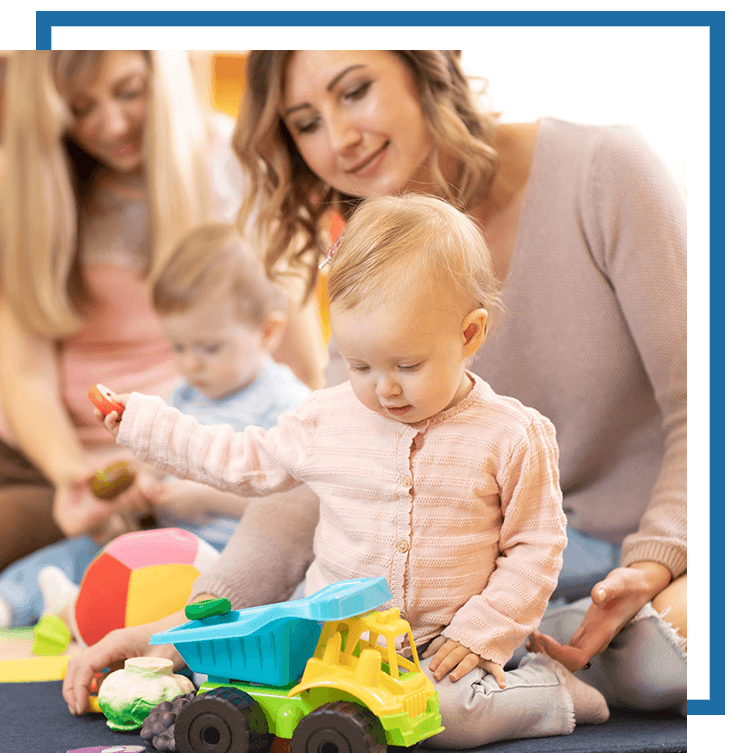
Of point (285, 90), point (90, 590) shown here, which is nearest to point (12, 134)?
point (285, 90)

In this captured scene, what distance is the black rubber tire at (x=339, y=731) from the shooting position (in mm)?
679

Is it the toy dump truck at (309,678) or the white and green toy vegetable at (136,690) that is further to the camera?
the white and green toy vegetable at (136,690)

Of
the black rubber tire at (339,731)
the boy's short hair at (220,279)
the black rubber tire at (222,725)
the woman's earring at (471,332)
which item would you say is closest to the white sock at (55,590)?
the boy's short hair at (220,279)

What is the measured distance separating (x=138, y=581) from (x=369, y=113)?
65 centimetres

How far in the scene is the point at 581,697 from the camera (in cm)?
86

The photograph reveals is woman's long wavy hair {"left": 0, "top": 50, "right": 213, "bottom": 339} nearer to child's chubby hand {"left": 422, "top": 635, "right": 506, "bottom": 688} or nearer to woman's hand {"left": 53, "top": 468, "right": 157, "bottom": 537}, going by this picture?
woman's hand {"left": 53, "top": 468, "right": 157, "bottom": 537}

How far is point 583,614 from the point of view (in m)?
0.95

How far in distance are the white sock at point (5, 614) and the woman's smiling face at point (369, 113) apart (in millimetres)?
908

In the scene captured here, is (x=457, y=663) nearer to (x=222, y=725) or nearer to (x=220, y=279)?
(x=222, y=725)

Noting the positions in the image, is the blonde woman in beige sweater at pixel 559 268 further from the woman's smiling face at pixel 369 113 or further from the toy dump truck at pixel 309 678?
the toy dump truck at pixel 309 678

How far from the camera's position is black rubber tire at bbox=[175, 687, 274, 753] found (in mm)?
724

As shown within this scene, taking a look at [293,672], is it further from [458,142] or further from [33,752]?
[458,142]

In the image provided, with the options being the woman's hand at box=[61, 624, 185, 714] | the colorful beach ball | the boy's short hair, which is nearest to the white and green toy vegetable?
the woman's hand at box=[61, 624, 185, 714]

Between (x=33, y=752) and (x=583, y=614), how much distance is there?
61 centimetres
